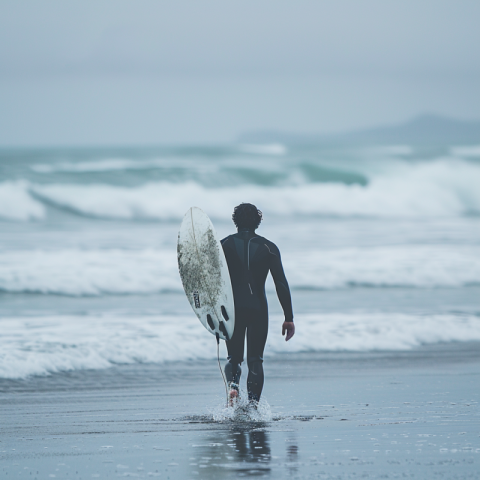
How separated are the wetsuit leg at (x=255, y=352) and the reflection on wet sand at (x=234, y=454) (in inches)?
15.7

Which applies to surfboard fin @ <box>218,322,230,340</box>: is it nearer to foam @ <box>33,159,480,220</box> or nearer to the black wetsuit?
the black wetsuit

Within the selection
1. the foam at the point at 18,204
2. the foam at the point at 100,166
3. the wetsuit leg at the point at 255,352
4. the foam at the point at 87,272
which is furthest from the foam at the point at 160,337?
the foam at the point at 100,166

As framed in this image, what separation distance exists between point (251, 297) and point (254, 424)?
74 cm

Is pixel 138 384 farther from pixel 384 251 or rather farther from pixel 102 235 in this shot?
pixel 102 235

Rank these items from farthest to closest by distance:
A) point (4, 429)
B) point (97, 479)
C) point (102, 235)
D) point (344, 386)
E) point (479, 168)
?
1. point (479, 168)
2. point (102, 235)
3. point (344, 386)
4. point (4, 429)
5. point (97, 479)

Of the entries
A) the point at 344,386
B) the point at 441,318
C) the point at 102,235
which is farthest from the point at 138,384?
the point at 102,235

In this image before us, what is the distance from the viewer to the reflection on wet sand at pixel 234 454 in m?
3.39

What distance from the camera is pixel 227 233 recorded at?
21000mm

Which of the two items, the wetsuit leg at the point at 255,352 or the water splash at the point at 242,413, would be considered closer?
the water splash at the point at 242,413

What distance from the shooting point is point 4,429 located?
445 centimetres

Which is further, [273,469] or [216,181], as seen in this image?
[216,181]

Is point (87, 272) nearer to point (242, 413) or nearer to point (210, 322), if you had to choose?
point (210, 322)

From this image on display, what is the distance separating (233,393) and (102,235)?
15754 mm

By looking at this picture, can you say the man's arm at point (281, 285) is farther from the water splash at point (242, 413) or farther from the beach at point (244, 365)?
the beach at point (244, 365)
